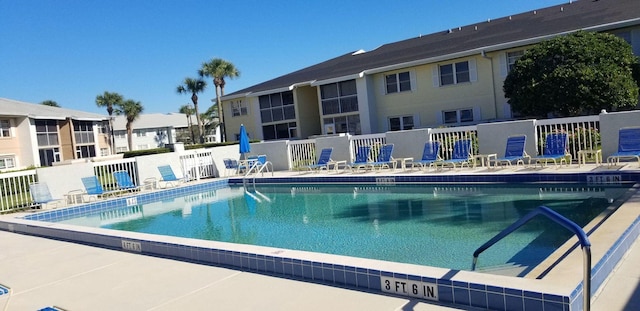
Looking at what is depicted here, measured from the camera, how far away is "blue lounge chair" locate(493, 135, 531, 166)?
1222cm

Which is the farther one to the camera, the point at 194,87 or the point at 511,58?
the point at 194,87

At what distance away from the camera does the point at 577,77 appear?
1723 cm

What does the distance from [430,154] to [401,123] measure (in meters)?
13.8

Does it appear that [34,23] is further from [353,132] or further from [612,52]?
[612,52]

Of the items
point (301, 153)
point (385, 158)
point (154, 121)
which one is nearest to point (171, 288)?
point (385, 158)

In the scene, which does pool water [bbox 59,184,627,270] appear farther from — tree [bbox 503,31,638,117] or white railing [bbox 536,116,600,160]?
tree [bbox 503,31,638,117]

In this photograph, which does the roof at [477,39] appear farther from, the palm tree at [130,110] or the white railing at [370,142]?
the palm tree at [130,110]

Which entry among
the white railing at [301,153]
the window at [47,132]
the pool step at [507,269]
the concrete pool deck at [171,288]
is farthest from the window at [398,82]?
the window at [47,132]

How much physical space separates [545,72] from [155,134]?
181 ft

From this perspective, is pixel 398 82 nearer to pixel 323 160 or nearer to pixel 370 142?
pixel 370 142

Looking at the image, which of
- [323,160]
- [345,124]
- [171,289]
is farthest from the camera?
[345,124]

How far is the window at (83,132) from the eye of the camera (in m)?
40.5

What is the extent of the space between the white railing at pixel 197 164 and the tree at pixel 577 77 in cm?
1213

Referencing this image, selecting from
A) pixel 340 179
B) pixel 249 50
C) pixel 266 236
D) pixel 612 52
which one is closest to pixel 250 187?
pixel 340 179
